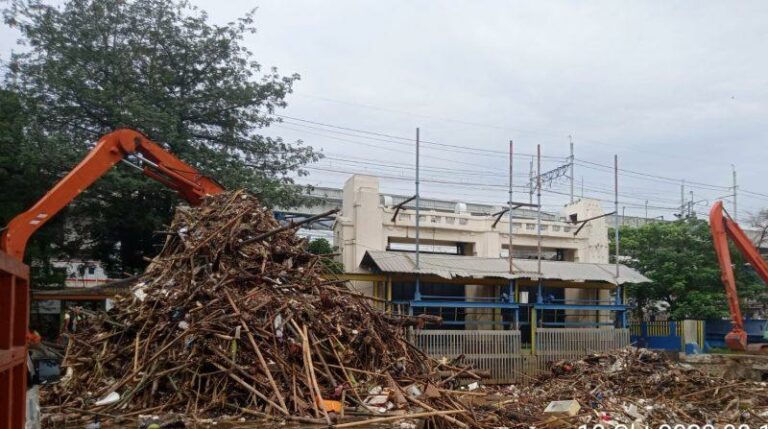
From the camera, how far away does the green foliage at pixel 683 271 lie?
25.2 m

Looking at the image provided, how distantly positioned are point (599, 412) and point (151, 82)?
45.7 feet

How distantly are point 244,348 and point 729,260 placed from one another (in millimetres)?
15240

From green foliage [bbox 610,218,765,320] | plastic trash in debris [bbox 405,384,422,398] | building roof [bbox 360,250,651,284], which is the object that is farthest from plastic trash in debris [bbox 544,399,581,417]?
green foliage [bbox 610,218,765,320]

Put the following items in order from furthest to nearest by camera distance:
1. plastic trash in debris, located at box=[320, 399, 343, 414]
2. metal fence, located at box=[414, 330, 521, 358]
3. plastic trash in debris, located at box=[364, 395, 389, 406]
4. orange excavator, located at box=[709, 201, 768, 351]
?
orange excavator, located at box=[709, 201, 768, 351] → metal fence, located at box=[414, 330, 521, 358] → plastic trash in debris, located at box=[364, 395, 389, 406] → plastic trash in debris, located at box=[320, 399, 343, 414]

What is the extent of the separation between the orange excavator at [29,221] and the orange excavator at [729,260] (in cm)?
1398

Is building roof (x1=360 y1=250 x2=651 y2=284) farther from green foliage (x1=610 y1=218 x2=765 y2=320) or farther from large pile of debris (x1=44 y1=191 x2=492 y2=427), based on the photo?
large pile of debris (x1=44 y1=191 x2=492 y2=427)

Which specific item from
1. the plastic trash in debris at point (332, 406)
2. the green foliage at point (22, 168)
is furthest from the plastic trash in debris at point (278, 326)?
the green foliage at point (22, 168)

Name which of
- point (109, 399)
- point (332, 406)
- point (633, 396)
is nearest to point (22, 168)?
point (109, 399)

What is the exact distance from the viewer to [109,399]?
7.91 meters

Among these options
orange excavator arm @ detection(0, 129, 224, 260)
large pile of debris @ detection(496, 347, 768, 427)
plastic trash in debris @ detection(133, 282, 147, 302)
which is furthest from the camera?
large pile of debris @ detection(496, 347, 768, 427)

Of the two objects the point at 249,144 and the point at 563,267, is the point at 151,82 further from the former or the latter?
the point at 563,267

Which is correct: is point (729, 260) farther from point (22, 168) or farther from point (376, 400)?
point (22, 168)

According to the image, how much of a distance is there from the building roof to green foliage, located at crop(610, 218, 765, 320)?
421 centimetres

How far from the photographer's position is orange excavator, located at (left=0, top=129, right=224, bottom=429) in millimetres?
3213
